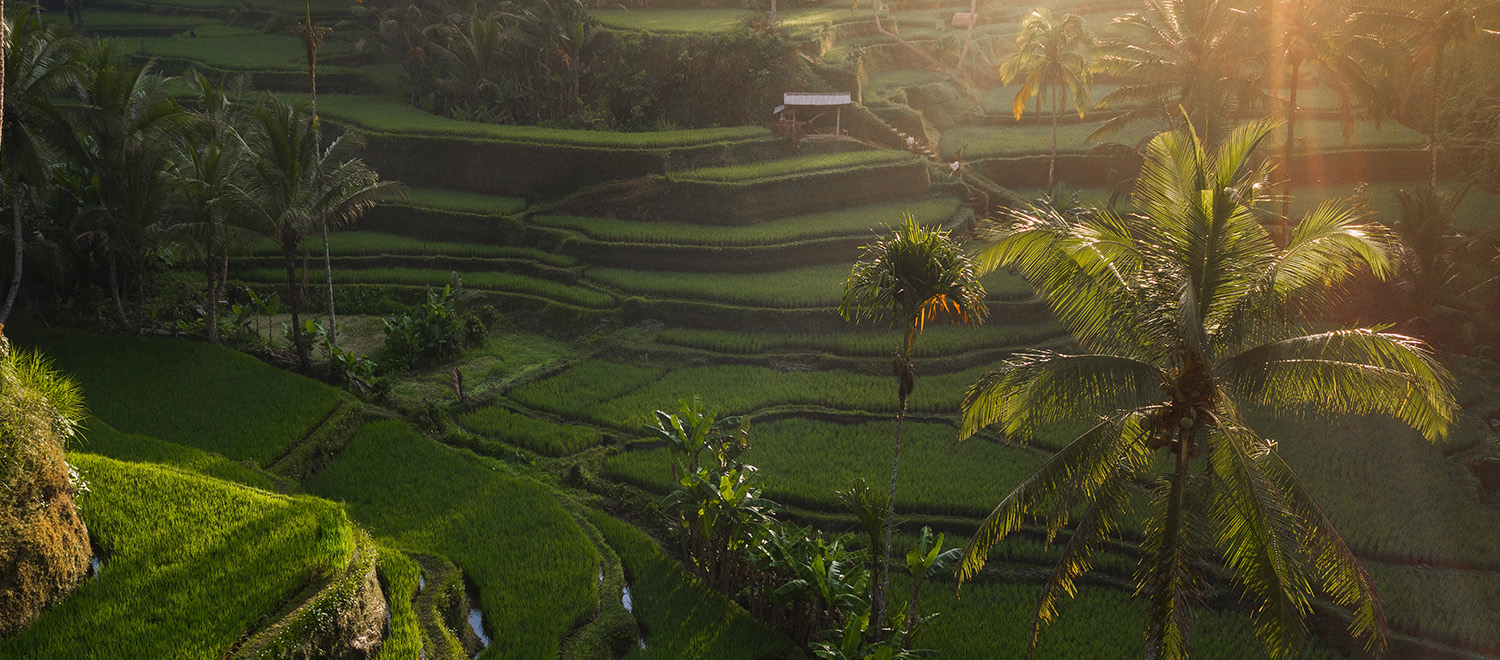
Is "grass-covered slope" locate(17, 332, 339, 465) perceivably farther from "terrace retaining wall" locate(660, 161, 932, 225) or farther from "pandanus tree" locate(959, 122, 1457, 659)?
"pandanus tree" locate(959, 122, 1457, 659)

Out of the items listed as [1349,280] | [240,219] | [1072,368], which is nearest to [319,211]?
[240,219]

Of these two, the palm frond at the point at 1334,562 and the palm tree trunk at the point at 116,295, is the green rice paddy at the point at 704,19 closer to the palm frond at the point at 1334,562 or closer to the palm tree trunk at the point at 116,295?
the palm tree trunk at the point at 116,295

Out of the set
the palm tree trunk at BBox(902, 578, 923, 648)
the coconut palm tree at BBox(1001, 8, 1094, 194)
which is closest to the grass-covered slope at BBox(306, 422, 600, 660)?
the palm tree trunk at BBox(902, 578, 923, 648)

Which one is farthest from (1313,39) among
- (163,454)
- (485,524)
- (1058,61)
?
(163,454)

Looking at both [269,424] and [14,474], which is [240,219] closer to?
[269,424]

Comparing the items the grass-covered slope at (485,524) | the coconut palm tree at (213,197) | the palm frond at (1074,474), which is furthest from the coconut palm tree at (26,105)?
the palm frond at (1074,474)
